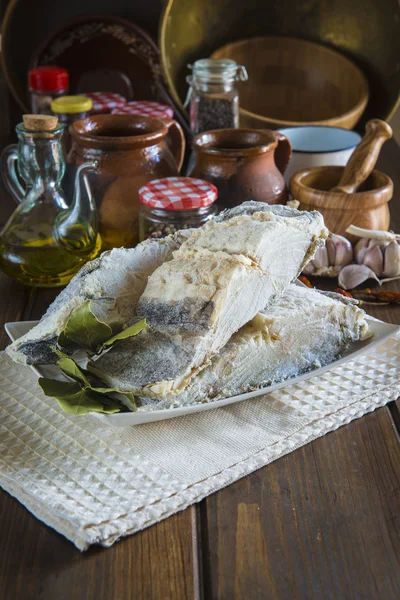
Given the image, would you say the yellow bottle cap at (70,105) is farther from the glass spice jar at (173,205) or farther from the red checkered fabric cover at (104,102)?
the glass spice jar at (173,205)

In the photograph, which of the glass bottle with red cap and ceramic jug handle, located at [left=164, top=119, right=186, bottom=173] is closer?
ceramic jug handle, located at [left=164, top=119, right=186, bottom=173]

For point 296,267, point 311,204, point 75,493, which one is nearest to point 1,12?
point 311,204

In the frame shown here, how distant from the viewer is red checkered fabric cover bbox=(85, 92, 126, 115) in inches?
72.6

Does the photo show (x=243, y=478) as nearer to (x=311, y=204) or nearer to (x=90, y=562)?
(x=90, y=562)

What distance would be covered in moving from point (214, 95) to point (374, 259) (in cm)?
59

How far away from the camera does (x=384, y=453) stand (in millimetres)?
871

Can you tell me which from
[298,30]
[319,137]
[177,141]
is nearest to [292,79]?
[298,30]

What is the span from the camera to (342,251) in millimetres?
1308

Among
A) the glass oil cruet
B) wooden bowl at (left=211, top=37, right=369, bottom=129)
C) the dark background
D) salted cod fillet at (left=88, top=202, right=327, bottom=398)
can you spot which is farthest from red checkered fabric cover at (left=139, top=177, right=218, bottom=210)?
the dark background

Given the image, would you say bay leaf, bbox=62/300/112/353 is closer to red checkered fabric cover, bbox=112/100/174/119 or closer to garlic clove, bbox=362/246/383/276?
garlic clove, bbox=362/246/383/276

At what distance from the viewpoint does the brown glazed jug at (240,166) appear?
4.45 ft

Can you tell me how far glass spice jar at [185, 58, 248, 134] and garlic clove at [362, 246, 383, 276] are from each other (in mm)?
537

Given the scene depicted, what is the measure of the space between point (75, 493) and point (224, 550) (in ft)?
0.52

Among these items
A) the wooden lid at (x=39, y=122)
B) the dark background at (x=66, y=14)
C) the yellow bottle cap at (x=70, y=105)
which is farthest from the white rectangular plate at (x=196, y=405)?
the dark background at (x=66, y=14)
